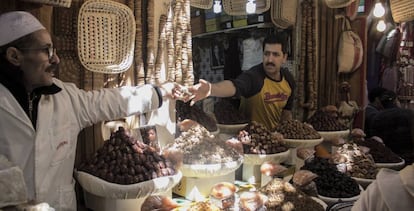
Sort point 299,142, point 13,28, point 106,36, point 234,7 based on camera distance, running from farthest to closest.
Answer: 1. point 234,7
2. point 299,142
3. point 106,36
4. point 13,28

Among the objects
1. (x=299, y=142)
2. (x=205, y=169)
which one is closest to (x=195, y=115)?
(x=205, y=169)

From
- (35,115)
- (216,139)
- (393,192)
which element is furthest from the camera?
(216,139)

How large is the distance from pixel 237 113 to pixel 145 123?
880 millimetres

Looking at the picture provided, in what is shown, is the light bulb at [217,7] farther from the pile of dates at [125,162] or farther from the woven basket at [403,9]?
the woven basket at [403,9]

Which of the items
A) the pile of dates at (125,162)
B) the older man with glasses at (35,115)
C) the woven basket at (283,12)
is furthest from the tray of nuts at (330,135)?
the older man with glasses at (35,115)

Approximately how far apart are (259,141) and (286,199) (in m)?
0.77

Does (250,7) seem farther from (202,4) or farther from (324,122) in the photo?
(324,122)

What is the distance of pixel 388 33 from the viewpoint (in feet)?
15.0

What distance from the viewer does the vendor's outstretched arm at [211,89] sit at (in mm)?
2820

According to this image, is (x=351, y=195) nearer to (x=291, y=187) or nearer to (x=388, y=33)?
(x=291, y=187)

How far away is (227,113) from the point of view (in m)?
3.19

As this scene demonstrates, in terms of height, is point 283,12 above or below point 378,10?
below

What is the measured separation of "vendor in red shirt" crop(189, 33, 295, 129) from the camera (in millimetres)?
3330

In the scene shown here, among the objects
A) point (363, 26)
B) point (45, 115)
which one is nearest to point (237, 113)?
point (45, 115)
